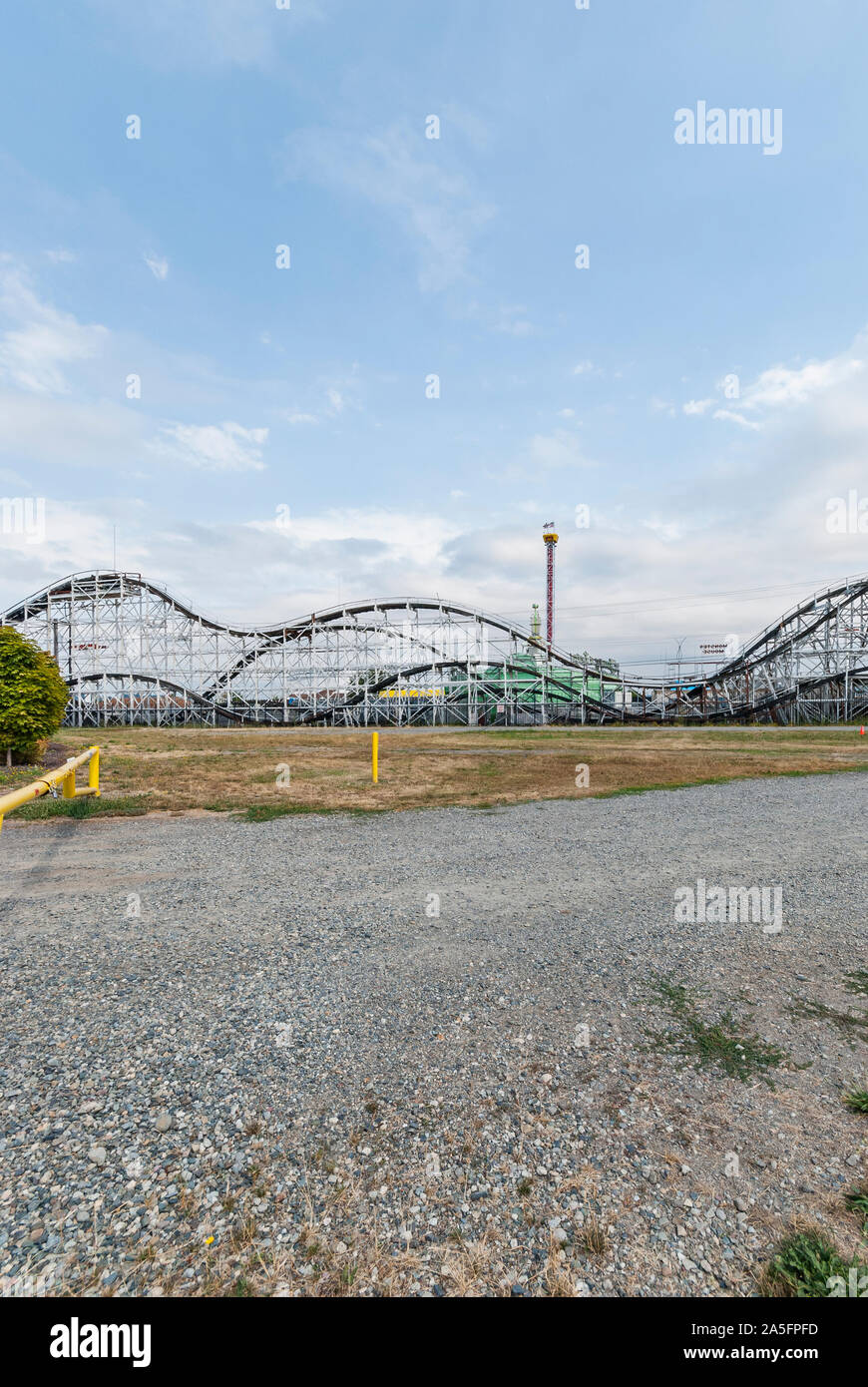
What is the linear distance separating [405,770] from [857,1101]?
1531 cm

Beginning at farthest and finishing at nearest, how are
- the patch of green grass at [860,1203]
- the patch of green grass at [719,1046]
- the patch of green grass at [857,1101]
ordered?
the patch of green grass at [719,1046] → the patch of green grass at [857,1101] → the patch of green grass at [860,1203]

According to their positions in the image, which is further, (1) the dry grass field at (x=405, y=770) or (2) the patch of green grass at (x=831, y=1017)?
(1) the dry grass field at (x=405, y=770)

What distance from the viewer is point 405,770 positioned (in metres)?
18.0

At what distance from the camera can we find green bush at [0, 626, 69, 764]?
51.4ft

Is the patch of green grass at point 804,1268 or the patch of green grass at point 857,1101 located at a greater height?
the patch of green grass at point 804,1268

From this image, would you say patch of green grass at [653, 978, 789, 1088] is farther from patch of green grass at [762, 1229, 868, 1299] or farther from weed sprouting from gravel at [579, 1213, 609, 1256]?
weed sprouting from gravel at [579, 1213, 609, 1256]

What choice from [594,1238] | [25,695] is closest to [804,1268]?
[594,1238]

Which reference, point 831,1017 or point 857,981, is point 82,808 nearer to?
point 831,1017

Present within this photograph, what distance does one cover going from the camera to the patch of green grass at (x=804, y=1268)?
2.07m

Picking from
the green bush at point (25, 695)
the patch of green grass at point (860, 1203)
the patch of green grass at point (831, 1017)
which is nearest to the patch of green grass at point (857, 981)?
the patch of green grass at point (831, 1017)

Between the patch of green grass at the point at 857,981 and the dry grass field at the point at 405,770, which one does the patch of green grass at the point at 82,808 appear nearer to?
the dry grass field at the point at 405,770

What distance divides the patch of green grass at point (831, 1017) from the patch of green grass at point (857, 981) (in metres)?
0.41

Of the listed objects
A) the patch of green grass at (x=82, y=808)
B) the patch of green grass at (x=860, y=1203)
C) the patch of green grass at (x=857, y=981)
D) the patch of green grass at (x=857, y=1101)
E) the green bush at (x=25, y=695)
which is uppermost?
the green bush at (x=25, y=695)
